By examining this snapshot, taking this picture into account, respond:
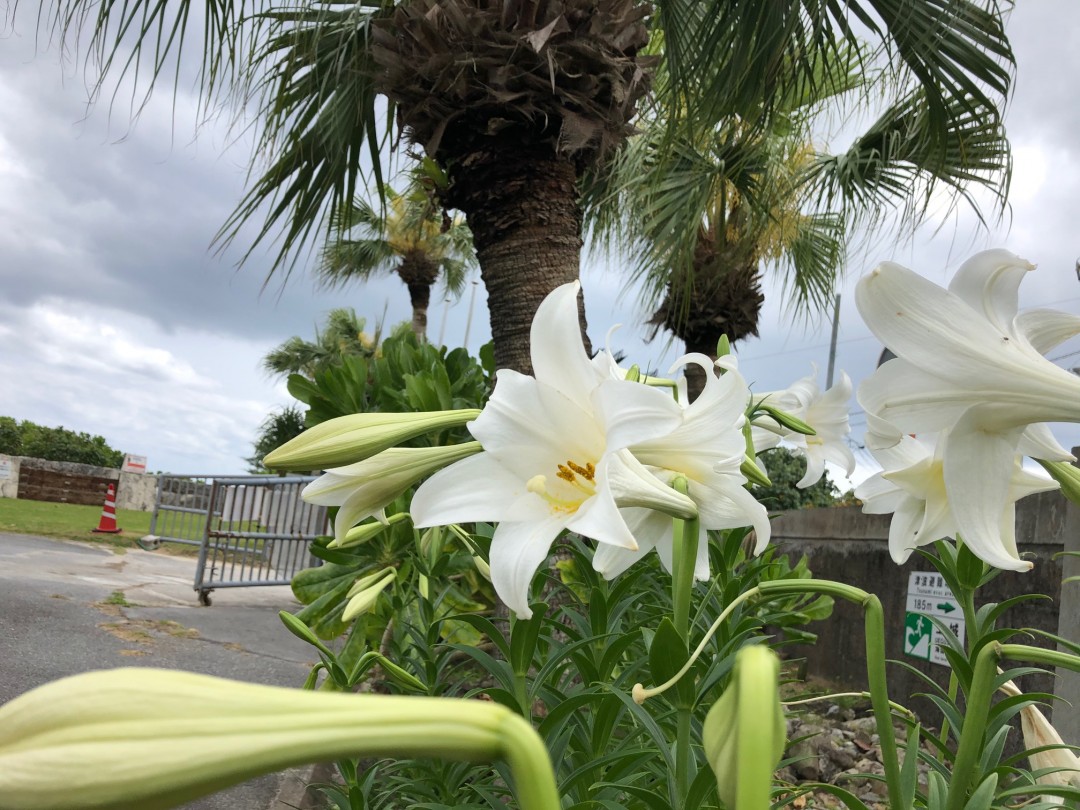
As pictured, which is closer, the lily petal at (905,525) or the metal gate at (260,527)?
the lily petal at (905,525)

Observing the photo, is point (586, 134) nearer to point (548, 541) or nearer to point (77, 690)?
point (548, 541)

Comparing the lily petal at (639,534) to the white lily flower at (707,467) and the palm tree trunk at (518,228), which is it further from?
the palm tree trunk at (518,228)

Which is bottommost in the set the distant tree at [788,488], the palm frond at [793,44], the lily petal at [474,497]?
the lily petal at [474,497]

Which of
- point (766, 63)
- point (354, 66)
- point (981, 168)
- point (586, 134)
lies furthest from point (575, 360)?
point (981, 168)

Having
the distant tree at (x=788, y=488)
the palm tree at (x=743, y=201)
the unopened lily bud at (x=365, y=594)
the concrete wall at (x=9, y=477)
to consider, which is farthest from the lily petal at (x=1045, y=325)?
the concrete wall at (x=9, y=477)

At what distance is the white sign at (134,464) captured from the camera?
16828 millimetres

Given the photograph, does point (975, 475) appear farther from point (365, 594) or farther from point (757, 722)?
point (365, 594)

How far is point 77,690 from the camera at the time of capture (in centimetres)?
24

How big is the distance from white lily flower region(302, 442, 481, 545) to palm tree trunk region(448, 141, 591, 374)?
6.06 feet

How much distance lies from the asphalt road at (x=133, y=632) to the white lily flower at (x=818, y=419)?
1.86 metres

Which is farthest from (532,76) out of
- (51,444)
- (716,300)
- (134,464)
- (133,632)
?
(51,444)

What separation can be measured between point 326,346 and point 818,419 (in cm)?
1679

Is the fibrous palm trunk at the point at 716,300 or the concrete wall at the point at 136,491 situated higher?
the fibrous palm trunk at the point at 716,300

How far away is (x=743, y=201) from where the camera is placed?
7.22 metres
